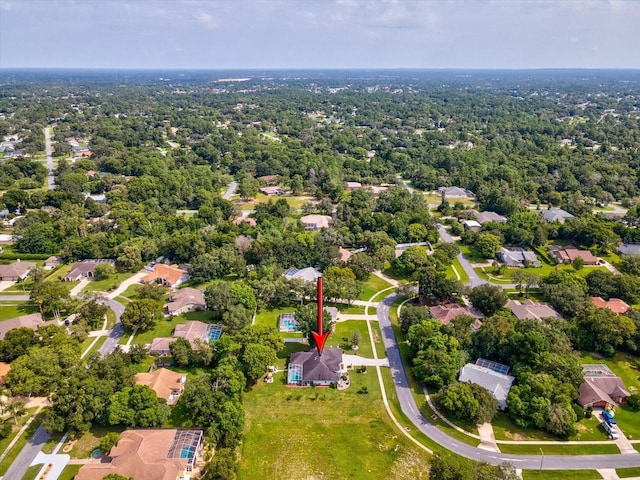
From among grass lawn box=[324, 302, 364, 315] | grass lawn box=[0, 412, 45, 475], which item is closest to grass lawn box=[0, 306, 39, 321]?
grass lawn box=[0, 412, 45, 475]

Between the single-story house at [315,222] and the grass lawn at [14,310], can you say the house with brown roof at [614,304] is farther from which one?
the grass lawn at [14,310]

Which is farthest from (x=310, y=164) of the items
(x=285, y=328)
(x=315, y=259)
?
(x=285, y=328)

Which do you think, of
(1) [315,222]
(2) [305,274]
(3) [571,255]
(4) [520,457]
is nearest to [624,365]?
(4) [520,457]

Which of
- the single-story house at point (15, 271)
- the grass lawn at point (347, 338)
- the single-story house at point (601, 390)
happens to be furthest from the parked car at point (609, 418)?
the single-story house at point (15, 271)

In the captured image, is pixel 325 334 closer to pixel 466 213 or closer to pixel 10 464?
pixel 10 464

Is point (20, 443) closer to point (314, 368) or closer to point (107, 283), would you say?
point (314, 368)

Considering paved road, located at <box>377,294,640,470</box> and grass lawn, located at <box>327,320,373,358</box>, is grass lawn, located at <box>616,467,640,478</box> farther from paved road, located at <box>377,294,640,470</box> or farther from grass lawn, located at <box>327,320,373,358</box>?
grass lawn, located at <box>327,320,373,358</box>
